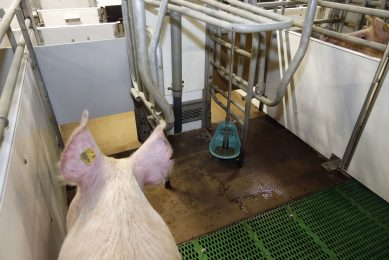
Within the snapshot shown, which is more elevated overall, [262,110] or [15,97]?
[15,97]

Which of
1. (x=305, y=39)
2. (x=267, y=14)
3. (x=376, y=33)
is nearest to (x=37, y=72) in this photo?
(x=267, y=14)

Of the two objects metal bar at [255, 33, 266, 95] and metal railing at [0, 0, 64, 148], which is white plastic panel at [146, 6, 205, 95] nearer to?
metal bar at [255, 33, 266, 95]

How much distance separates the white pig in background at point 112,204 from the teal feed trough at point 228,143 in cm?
153

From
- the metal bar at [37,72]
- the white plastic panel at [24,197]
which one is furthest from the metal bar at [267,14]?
the metal bar at [37,72]

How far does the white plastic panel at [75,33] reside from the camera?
2273 mm

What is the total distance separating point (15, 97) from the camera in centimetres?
109

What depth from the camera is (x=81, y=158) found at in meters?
0.68

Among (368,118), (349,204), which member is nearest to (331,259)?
(349,204)

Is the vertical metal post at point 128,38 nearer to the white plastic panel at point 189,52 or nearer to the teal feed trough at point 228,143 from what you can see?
the white plastic panel at point 189,52

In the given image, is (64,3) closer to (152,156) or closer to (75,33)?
(75,33)

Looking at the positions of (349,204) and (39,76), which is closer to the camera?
(39,76)

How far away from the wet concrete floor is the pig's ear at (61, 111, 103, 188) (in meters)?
1.15

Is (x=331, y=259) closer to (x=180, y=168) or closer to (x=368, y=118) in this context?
(x=368, y=118)

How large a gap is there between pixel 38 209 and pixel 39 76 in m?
1.19
